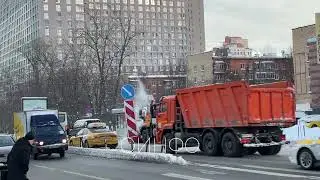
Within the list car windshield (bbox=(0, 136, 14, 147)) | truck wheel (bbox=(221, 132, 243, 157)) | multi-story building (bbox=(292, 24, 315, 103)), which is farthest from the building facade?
car windshield (bbox=(0, 136, 14, 147))

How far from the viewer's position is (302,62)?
87688mm

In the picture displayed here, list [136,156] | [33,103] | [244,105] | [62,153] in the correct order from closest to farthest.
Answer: [244,105]
[136,156]
[62,153]
[33,103]

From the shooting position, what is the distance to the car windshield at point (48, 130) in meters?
30.6

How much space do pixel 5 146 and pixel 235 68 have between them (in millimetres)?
119406

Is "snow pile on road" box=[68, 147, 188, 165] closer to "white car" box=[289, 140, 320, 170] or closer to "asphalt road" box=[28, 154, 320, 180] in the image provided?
"asphalt road" box=[28, 154, 320, 180]

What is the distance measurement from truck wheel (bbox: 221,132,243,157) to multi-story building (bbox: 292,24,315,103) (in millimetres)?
62431

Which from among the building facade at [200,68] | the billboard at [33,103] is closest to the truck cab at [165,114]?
the billboard at [33,103]

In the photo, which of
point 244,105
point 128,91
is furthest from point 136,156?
point 244,105

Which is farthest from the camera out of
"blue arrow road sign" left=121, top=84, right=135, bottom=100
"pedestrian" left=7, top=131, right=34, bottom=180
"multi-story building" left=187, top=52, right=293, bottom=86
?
"multi-story building" left=187, top=52, right=293, bottom=86

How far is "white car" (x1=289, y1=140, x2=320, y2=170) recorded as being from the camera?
1717 cm

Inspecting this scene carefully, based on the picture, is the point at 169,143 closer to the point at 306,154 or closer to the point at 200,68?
the point at 306,154

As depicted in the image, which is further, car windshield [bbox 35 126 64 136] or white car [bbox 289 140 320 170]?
car windshield [bbox 35 126 64 136]

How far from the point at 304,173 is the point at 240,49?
155 meters

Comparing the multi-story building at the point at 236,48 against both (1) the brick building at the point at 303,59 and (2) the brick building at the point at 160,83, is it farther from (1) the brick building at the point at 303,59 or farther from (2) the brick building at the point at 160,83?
(1) the brick building at the point at 303,59
